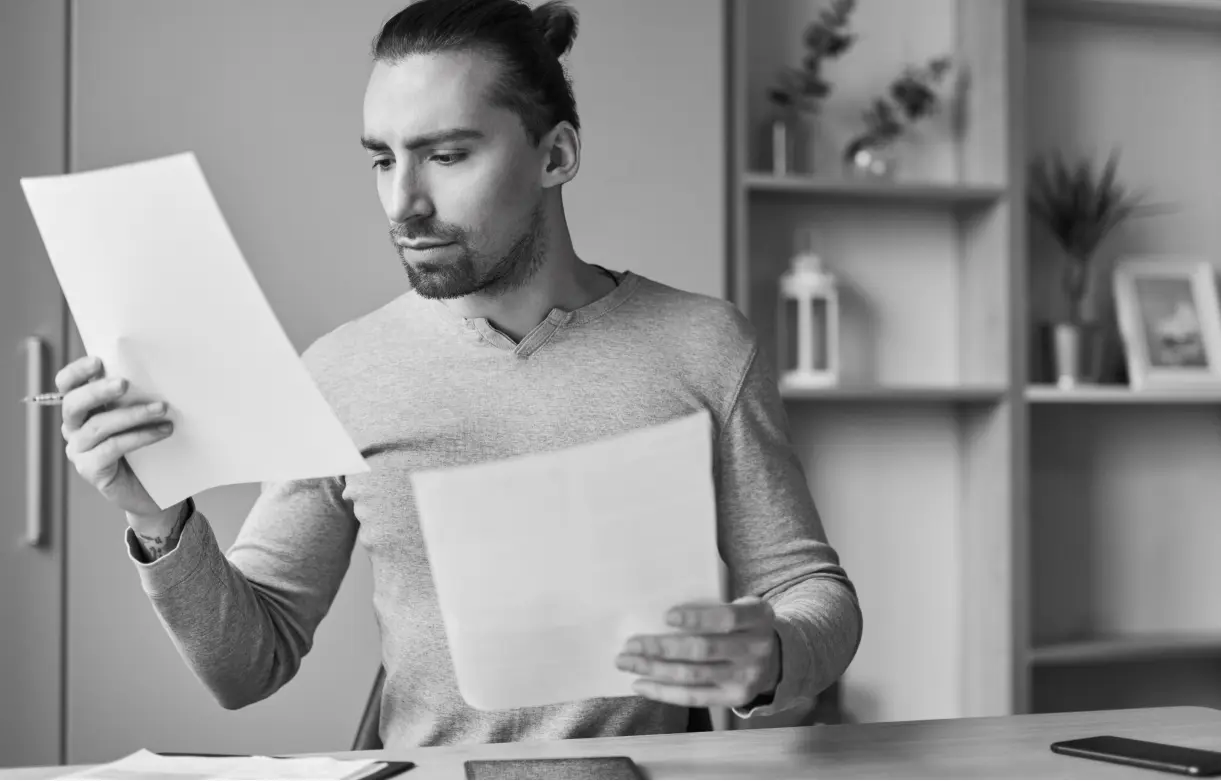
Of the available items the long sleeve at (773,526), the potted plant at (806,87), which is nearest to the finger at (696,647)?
the long sleeve at (773,526)

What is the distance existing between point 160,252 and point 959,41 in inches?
87.3

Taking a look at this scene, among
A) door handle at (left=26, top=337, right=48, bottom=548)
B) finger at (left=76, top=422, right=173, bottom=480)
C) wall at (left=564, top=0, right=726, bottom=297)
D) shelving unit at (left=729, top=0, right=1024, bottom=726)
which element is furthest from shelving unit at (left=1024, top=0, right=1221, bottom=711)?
finger at (left=76, top=422, right=173, bottom=480)

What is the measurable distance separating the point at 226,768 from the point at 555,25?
99 cm

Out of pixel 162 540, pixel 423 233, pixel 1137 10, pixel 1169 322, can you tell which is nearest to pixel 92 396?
pixel 162 540

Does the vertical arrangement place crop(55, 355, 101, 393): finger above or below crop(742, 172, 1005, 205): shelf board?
below

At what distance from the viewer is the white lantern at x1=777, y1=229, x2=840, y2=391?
243cm

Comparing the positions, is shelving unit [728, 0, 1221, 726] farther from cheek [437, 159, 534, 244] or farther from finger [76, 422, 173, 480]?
finger [76, 422, 173, 480]

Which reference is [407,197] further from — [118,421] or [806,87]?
[806,87]

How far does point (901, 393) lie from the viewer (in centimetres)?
238

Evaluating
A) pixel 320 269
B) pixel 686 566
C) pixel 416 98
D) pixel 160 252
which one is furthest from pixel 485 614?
pixel 320 269

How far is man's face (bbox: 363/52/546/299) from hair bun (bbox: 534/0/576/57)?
184 mm

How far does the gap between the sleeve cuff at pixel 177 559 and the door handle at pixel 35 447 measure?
2.94 feet

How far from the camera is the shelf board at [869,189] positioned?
7.66ft

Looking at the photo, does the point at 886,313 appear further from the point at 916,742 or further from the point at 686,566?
the point at 686,566
